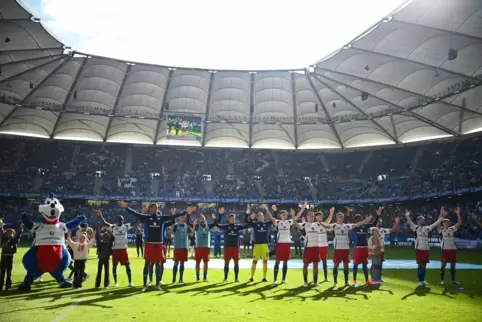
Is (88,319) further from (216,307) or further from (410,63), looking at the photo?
(410,63)

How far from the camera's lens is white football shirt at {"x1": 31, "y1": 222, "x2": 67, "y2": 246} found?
11.1 metres

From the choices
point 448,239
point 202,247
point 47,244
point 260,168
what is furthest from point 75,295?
point 260,168

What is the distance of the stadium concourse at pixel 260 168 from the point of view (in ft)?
38.5

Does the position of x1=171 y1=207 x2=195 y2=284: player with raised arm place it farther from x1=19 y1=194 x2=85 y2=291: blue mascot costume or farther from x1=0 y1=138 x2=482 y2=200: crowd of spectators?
x1=0 y1=138 x2=482 y2=200: crowd of spectators

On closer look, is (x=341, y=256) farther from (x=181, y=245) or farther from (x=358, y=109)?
(x=358, y=109)

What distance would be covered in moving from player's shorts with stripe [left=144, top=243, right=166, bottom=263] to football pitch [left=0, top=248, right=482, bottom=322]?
2.91 feet

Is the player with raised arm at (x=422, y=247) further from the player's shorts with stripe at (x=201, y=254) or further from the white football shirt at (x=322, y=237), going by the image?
the player's shorts with stripe at (x=201, y=254)

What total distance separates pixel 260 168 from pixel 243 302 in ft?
153

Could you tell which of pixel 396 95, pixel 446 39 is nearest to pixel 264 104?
pixel 396 95

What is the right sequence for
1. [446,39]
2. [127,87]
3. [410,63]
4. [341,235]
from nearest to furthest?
1. [341,235]
2. [446,39]
3. [410,63]
4. [127,87]

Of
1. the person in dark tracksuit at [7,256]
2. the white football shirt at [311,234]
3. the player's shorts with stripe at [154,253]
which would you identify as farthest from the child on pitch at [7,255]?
the white football shirt at [311,234]

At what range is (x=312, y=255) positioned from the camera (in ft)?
45.3

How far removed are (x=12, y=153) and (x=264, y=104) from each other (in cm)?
3303

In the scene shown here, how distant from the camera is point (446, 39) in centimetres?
2806
